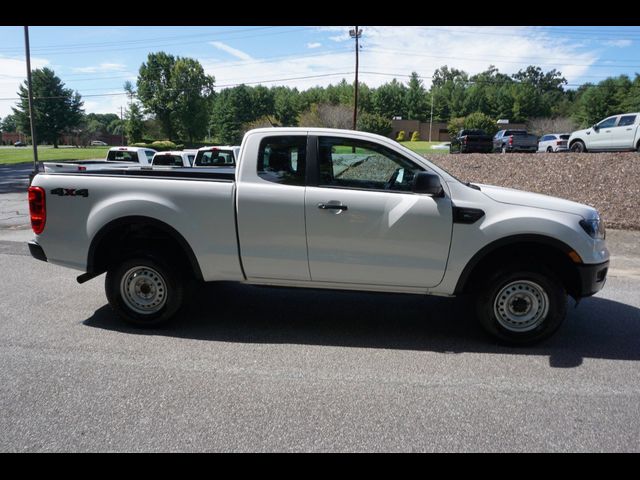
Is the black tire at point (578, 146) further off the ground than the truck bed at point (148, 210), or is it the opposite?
the black tire at point (578, 146)

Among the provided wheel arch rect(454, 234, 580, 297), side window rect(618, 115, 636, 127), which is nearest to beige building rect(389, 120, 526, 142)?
side window rect(618, 115, 636, 127)

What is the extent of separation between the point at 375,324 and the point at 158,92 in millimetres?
96151

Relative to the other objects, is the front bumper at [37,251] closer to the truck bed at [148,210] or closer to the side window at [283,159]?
the truck bed at [148,210]

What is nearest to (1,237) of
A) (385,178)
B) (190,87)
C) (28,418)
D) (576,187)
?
(28,418)

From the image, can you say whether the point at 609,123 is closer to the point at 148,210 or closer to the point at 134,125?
the point at 148,210

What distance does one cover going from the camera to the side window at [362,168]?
14.6 feet

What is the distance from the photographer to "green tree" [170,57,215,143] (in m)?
90.2

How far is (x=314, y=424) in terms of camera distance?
3.06m

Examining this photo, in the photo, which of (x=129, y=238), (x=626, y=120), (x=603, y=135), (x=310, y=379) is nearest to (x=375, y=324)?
(x=310, y=379)

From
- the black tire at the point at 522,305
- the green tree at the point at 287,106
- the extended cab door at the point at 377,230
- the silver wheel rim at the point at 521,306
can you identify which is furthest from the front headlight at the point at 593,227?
the green tree at the point at 287,106

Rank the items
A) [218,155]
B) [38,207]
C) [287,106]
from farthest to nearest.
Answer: [287,106], [218,155], [38,207]

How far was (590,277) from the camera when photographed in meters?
4.25

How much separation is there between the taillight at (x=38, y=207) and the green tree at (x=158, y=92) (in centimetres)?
9214
